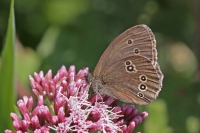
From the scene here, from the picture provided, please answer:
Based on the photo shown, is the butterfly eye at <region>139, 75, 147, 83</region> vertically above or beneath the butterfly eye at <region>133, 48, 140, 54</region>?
beneath

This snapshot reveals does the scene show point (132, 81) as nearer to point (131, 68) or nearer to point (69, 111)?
point (131, 68)

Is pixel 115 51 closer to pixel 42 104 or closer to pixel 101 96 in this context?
pixel 101 96

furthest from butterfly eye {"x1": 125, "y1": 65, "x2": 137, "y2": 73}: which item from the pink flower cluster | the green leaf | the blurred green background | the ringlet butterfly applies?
the blurred green background

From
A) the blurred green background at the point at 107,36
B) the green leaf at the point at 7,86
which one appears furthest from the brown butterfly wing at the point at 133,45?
the blurred green background at the point at 107,36

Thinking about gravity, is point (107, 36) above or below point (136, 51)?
above

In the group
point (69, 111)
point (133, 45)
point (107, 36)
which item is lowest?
point (69, 111)

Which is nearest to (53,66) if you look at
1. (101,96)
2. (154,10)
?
(154,10)

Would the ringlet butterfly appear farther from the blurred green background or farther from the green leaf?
the blurred green background

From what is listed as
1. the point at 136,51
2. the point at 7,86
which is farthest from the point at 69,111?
the point at 136,51
